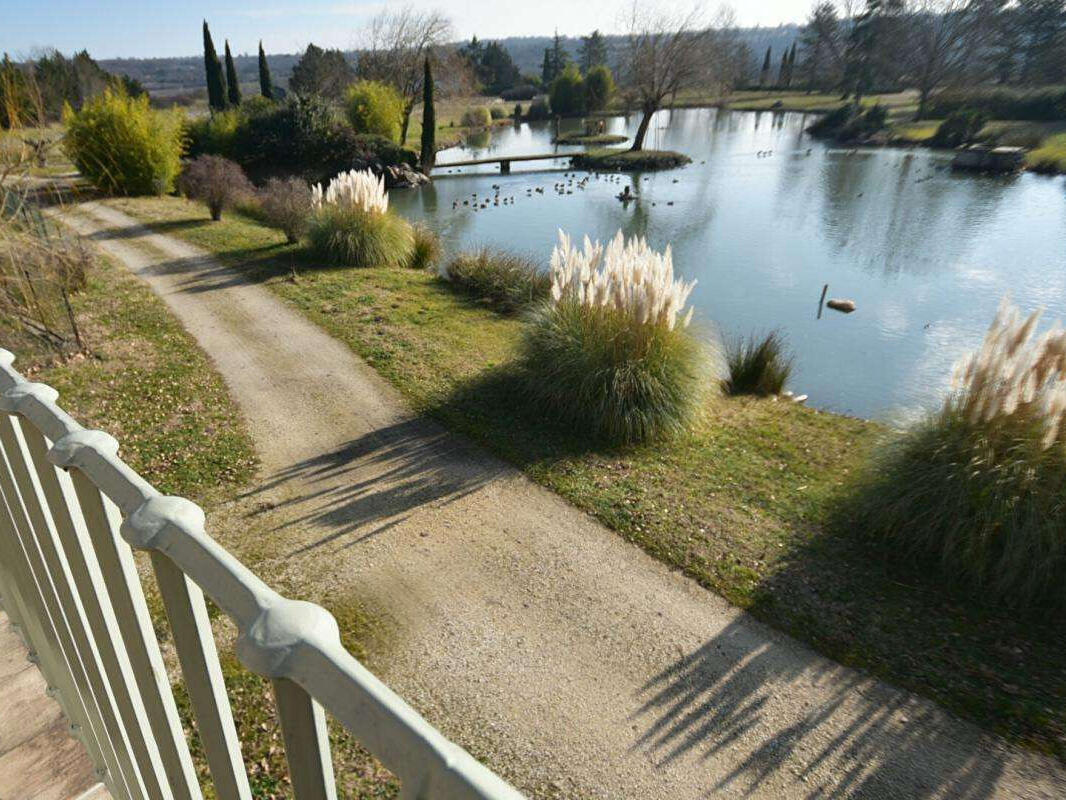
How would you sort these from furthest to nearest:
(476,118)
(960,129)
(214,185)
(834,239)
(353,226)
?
(476,118), (960,129), (834,239), (214,185), (353,226)

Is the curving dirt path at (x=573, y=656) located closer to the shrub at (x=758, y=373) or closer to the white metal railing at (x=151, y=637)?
the white metal railing at (x=151, y=637)

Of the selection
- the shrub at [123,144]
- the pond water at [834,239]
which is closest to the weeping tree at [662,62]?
the pond water at [834,239]

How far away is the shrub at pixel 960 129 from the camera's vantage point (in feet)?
132

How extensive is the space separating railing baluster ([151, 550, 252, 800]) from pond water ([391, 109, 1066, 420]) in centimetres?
585

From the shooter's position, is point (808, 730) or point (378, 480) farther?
point (378, 480)

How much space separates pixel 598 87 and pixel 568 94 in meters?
3.06

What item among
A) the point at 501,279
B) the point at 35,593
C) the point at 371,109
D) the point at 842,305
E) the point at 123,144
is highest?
the point at 371,109

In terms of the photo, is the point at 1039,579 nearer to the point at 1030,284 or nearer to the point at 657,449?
the point at 657,449

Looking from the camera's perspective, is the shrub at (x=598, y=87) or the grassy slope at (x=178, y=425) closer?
the grassy slope at (x=178, y=425)

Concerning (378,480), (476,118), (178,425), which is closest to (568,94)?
(476,118)

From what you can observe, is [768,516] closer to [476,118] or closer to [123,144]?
[123,144]

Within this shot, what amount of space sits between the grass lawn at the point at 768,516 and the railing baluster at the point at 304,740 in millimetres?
4108

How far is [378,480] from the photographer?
6.00 meters

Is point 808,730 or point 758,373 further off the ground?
point 808,730
